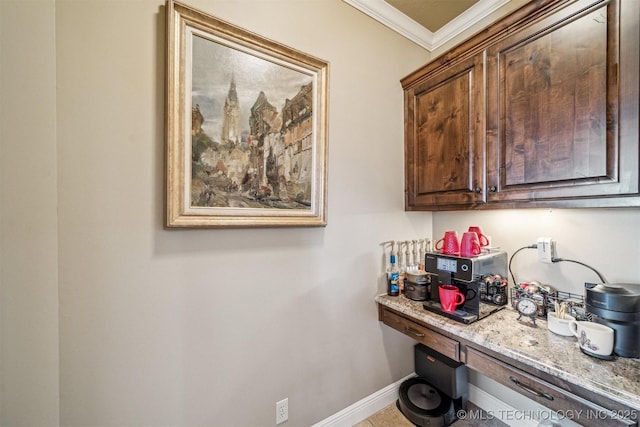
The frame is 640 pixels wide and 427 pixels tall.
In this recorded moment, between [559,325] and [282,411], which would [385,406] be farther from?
[559,325]

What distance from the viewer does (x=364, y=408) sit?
1625mm

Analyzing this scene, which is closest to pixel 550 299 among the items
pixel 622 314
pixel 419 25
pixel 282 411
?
pixel 622 314

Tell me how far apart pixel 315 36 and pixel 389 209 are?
1.16 meters

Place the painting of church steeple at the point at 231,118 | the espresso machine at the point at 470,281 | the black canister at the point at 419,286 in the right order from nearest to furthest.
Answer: the painting of church steeple at the point at 231,118 < the espresso machine at the point at 470,281 < the black canister at the point at 419,286

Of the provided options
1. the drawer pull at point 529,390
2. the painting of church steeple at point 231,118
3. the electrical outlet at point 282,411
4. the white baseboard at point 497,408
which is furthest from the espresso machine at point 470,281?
the painting of church steeple at point 231,118

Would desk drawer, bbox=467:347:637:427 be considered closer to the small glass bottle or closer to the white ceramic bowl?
the white ceramic bowl

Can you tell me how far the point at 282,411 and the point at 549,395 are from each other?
1203mm

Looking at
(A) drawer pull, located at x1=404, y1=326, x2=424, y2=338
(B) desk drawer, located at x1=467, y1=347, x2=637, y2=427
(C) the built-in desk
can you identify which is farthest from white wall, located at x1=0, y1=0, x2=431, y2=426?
(B) desk drawer, located at x1=467, y1=347, x2=637, y2=427

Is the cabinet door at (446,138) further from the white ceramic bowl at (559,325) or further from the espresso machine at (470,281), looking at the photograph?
the white ceramic bowl at (559,325)

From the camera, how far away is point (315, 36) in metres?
1.43

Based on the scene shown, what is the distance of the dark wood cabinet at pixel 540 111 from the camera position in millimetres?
919

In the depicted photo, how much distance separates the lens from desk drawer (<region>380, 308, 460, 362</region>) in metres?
1.26

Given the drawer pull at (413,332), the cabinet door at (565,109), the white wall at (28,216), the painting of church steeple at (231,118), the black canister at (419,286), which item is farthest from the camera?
the black canister at (419,286)

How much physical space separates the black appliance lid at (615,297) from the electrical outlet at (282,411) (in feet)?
4.89
